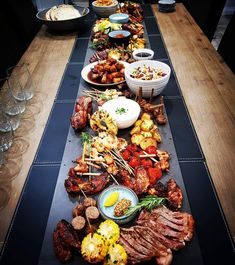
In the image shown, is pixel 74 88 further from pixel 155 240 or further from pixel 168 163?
pixel 155 240

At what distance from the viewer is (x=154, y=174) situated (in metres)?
1.53

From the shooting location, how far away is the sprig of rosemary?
1305mm

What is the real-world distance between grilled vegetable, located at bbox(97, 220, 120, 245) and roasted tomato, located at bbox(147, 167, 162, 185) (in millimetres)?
379

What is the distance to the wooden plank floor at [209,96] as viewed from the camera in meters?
1.58

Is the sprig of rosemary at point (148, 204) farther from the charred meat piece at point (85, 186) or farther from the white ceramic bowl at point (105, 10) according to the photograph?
the white ceramic bowl at point (105, 10)

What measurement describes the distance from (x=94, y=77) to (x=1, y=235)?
1573 millimetres

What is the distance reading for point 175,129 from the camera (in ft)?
6.32

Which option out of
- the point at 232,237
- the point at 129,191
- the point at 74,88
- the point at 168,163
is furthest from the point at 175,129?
the point at 74,88

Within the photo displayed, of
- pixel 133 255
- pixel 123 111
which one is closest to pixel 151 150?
pixel 123 111

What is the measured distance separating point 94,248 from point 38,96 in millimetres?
1641

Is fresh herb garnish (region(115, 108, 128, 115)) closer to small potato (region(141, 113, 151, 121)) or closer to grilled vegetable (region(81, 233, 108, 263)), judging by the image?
small potato (region(141, 113, 151, 121))

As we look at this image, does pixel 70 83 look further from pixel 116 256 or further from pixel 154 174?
pixel 116 256

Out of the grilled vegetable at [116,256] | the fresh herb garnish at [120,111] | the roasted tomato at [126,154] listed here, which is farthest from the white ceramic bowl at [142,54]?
the grilled vegetable at [116,256]

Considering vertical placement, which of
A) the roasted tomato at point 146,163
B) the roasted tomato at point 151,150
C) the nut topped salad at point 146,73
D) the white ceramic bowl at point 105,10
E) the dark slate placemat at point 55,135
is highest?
the nut topped salad at point 146,73
